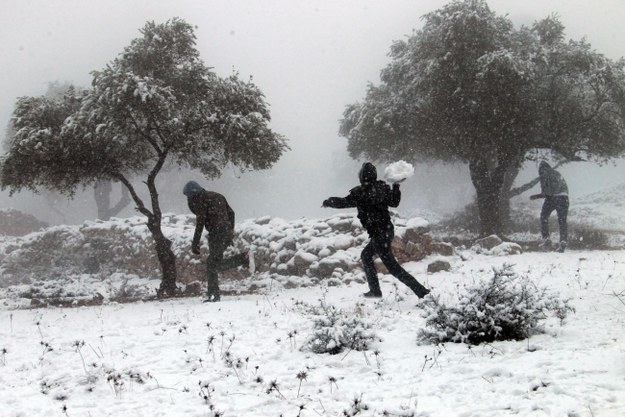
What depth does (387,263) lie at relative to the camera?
655cm

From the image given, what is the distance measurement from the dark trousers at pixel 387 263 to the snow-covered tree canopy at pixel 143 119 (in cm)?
477

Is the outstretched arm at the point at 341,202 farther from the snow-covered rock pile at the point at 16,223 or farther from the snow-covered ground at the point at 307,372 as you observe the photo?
the snow-covered rock pile at the point at 16,223

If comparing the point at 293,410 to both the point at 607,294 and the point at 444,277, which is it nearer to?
the point at 607,294

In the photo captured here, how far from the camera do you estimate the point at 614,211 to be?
76.0 feet

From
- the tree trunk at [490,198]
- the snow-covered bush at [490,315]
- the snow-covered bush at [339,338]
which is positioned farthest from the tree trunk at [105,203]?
the snow-covered bush at [490,315]

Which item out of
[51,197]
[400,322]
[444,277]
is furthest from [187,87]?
[51,197]

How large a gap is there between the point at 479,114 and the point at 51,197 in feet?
120

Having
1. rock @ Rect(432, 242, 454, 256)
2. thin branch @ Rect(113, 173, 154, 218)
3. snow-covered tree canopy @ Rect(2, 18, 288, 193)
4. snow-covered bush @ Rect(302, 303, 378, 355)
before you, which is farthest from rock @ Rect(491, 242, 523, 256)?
thin branch @ Rect(113, 173, 154, 218)

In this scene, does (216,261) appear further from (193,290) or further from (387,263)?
(387,263)

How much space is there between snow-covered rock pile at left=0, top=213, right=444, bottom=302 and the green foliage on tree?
15.7 ft

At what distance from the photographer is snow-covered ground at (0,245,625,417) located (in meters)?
2.84

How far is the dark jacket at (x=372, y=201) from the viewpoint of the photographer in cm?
672

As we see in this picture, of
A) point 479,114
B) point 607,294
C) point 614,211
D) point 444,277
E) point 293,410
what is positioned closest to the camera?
point 293,410

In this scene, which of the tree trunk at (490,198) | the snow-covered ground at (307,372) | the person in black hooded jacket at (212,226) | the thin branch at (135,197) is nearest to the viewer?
the snow-covered ground at (307,372)
